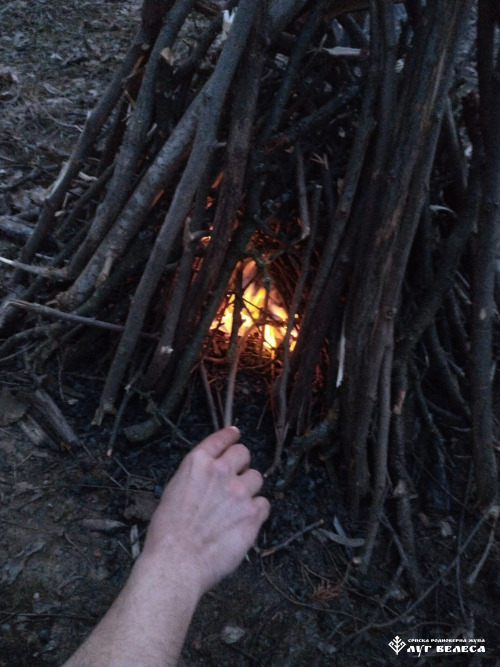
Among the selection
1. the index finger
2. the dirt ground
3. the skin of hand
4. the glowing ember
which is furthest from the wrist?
the glowing ember

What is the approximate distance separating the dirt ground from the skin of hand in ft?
2.08

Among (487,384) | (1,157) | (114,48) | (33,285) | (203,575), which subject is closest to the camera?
(203,575)

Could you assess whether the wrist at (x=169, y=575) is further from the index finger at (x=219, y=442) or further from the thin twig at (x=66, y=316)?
the thin twig at (x=66, y=316)

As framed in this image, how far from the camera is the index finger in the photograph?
4.32 feet

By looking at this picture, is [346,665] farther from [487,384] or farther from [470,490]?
A: [487,384]

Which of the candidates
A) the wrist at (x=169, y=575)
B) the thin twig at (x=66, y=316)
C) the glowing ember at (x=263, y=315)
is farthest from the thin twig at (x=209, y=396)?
the wrist at (x=169, y=575)

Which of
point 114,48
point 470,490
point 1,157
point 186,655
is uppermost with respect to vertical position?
point 114,48

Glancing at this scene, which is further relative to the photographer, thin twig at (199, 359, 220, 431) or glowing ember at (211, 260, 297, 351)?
glowing ember at (211, 260, 297, 351)

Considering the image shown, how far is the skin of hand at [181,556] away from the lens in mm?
1018

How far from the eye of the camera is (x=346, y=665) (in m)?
1.69

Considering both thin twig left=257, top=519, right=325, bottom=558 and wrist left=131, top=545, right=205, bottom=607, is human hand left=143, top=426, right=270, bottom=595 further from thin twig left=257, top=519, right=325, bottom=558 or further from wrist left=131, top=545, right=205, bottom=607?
thin twig left=257, top=519, right=325, bottom=558

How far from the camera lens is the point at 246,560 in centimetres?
183

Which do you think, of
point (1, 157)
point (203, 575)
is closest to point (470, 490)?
point (203, 575)

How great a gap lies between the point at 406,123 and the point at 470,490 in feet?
4.54
